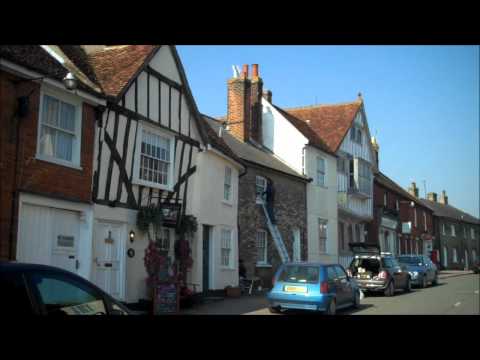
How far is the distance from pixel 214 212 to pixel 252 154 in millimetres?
6126

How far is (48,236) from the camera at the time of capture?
11.5m

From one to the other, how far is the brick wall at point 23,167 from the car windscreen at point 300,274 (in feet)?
18.3

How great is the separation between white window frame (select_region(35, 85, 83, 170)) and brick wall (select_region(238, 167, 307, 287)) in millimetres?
9611

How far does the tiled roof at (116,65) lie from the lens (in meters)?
13.9

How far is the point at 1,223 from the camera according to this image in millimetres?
10086

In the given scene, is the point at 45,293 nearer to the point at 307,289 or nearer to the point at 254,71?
the point at 307,289

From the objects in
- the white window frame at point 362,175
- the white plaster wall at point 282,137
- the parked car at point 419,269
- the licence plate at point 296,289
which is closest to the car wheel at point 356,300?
the licence plate at point 296,289

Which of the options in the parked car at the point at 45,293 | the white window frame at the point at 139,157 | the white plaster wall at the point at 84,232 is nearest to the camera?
the parked car at the point at 45,293

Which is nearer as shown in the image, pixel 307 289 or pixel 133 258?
pixel 307 289

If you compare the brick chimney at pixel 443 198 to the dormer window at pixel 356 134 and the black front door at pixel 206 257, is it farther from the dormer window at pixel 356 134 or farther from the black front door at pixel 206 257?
the black front door at pixel 206 257

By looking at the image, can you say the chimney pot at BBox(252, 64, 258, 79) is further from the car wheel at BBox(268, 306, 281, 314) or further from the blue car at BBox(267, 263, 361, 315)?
the car wheel at BBox(268, 306, 281, 314)

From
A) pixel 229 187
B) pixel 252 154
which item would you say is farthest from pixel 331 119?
pixel 229 187
